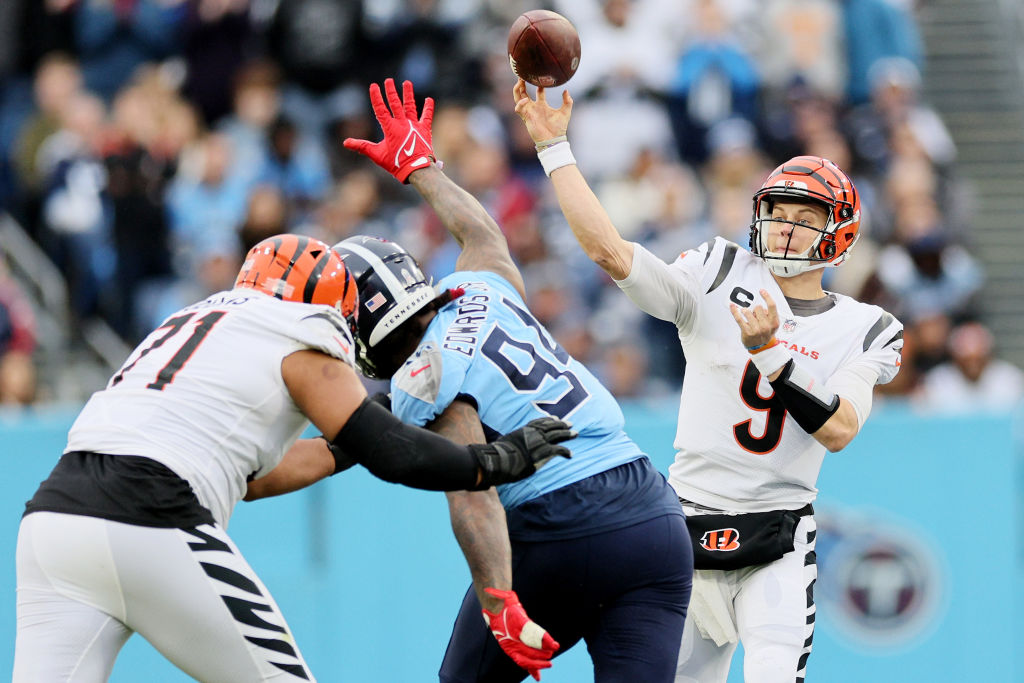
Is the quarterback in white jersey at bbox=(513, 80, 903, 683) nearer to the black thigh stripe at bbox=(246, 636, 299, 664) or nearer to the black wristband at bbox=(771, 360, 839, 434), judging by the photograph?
the black wristband at bbox=(771, 360, 839, 434)

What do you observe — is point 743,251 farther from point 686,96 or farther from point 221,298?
point 686,96

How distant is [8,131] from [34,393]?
266 cm

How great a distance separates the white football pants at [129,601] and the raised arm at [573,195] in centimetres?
165

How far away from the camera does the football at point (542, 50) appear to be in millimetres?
5211

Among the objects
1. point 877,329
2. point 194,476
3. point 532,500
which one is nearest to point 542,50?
point 877,329

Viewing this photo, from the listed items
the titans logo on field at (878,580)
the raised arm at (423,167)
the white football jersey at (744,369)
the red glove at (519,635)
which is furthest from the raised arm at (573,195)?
the titans logo on field at (878,580)

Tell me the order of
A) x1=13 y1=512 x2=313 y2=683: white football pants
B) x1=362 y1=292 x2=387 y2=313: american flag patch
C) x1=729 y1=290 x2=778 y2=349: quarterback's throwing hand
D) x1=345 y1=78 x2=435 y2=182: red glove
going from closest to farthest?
1. x1=13 y1=512 x2=313 y2=683: white football pants
2. x1=362 y1=292 x2=387 y2=313: american flag patch
3. x1=729 y1=290 x2=778 y2=349: quarterback's throwing hand
4. x1=345 y1=78 x2=435 y2=182: red glove

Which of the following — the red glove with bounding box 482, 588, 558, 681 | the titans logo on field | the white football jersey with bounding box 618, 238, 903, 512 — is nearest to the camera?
the red glove with bounding box 482, 588, 558, 681

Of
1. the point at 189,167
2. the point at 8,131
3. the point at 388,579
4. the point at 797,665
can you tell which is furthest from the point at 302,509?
the point at 8,131

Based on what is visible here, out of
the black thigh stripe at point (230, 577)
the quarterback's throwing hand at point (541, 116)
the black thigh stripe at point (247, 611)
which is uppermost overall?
the quarterback's throwing hand at point (541, 116)

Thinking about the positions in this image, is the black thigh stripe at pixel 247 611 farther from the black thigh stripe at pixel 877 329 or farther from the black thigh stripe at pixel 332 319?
the black thigh stripe at pixel 877 329

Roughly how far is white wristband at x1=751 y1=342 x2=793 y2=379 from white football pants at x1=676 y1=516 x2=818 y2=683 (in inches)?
27.0

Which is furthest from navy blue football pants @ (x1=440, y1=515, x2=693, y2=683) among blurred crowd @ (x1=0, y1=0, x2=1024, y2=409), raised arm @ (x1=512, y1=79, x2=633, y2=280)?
blurred crowd @ (x1=0, y1=0, x2=1024, y2=409)

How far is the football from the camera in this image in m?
5.21
